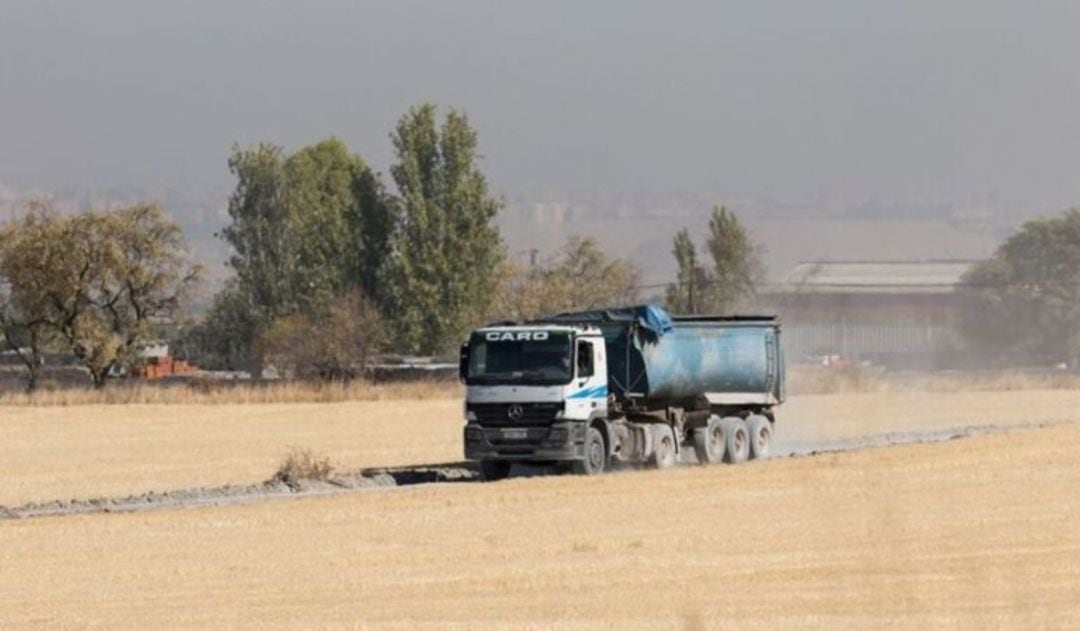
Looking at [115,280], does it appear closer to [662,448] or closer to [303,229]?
[303,229]

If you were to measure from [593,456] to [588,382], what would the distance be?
Result: 1431 millimetres

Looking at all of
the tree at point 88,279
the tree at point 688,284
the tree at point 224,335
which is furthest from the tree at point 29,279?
the tree at point 688,284

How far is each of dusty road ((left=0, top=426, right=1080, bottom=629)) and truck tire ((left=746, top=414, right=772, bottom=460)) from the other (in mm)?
10390

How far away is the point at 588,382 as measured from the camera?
45.5 meters

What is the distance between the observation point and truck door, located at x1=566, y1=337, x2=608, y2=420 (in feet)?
148

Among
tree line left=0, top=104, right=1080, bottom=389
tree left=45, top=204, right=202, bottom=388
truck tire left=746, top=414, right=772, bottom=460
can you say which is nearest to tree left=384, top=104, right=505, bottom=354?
tree line left=0, top=104, right=1080, bottom=389

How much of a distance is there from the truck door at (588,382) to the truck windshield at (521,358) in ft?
0.87

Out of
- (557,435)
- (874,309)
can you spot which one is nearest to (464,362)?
(557,435)

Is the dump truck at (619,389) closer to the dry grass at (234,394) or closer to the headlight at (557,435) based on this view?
the headlight at (557,435)

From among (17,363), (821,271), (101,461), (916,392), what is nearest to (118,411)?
(101,461)

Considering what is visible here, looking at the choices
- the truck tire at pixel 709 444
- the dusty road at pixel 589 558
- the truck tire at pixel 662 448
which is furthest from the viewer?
the truck tire at pixel 709 444

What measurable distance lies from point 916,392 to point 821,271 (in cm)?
4671

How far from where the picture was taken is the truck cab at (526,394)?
44.7 meters

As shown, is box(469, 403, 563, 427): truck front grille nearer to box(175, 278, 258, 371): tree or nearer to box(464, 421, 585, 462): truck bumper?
box(464, 421, 585, 462): truck bumper
